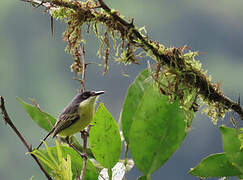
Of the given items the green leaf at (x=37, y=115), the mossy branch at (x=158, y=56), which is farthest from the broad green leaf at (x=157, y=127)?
the green leaf at (x=37, y=115)

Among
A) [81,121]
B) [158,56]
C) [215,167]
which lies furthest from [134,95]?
[81,121]

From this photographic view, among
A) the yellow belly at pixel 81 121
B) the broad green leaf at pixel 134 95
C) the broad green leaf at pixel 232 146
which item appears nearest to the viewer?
the broad green leaf at pixel 232 146

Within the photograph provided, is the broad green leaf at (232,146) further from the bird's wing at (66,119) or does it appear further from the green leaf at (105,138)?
the bird's wing at (66,119)

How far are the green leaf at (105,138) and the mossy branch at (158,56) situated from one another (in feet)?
0.40

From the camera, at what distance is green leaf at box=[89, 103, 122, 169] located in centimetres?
80

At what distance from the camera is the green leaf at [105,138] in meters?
0.80

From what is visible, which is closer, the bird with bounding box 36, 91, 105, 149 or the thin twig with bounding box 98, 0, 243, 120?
the thin twig with bounding box 98, 0, 243, 120

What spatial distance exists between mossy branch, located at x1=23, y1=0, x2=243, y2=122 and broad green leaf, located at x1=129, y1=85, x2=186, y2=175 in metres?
0.03

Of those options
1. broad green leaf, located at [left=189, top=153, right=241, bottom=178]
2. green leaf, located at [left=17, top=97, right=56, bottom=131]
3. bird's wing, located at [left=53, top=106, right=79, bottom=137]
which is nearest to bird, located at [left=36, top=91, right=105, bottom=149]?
bird's wing, located at [left=53, top=106, right=79, bottom=137]

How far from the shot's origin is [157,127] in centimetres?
73

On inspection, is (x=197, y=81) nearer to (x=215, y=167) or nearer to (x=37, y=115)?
(x=215, y=167)

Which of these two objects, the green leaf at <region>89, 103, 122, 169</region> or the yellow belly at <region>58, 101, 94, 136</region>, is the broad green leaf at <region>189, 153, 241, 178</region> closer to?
the green leaf at <region>89, 103, 122, 169</region>

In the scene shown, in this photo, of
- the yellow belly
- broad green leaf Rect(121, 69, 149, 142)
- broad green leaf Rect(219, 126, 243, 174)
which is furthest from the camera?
the yellow belly

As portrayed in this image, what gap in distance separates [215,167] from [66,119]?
2.72ft
